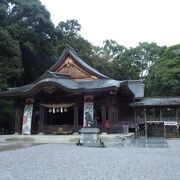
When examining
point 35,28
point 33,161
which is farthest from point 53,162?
point 35,28

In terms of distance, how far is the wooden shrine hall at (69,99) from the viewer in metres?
24.4

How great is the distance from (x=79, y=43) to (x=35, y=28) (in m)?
12.3

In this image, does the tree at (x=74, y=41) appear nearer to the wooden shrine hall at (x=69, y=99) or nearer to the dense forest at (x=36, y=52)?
the dense forest at (x=36, y=52)

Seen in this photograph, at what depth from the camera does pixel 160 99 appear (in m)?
31.0

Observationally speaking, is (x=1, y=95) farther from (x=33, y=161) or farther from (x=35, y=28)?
(x=33, y=161)

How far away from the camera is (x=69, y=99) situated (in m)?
25.9

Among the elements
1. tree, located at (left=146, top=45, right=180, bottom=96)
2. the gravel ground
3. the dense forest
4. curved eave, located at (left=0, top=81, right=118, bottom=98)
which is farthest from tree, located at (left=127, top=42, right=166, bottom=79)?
the gravel ground

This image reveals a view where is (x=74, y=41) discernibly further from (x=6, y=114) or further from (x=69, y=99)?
(x=69, y=99)

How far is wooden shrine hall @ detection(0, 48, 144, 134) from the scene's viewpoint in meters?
24.4

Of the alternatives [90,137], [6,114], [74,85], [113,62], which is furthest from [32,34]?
[90,137]

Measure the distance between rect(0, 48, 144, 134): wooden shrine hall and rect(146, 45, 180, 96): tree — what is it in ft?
32.5

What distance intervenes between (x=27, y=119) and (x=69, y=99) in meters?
3.59

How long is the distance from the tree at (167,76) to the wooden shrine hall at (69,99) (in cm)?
990

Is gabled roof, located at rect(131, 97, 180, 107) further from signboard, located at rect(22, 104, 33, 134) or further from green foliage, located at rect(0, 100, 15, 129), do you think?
green foliage, located at rect(0, 100, 15, 129)
